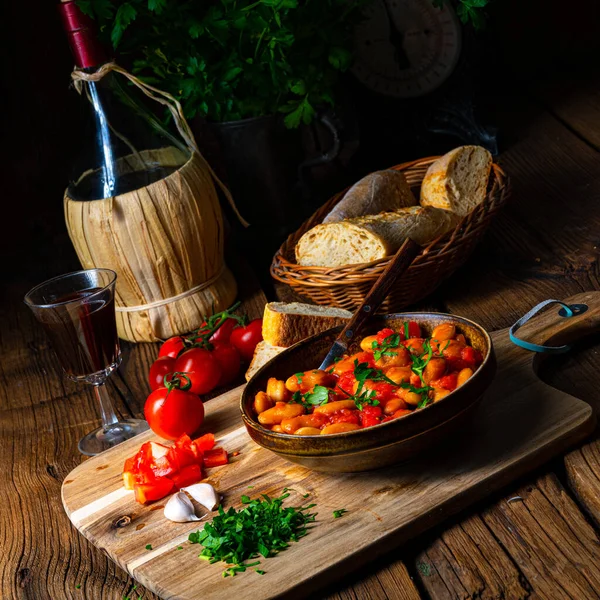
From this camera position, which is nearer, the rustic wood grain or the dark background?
the rustic wood grain

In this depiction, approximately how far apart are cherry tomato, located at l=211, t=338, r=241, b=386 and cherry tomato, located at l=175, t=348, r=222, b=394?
0.13 feet

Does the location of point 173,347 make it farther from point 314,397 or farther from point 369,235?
point 314,397

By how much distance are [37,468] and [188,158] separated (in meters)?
1.04

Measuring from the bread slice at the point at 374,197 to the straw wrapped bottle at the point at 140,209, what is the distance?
39 centimetres

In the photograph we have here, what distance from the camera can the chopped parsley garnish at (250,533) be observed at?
150cm

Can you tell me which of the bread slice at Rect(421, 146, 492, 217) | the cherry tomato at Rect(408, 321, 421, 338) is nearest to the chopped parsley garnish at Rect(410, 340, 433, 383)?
the cherry tomato at Rect(408, 321, 421, 338)

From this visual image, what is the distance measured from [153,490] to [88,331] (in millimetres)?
453

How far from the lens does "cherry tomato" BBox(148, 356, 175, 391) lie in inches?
87.4

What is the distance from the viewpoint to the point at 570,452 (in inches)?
64.8

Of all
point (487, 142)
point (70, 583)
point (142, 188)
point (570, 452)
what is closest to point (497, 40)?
point (487, 142)

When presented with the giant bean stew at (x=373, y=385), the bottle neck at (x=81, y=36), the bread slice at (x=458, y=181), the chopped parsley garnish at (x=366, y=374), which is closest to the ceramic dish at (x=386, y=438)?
the giant bean stew at (x=373, y=385)

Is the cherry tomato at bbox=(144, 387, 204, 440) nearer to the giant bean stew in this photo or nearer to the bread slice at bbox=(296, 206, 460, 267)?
the giant bean stew

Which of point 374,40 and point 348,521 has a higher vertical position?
point 374,40

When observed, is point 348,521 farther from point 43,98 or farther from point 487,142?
point 43,98
